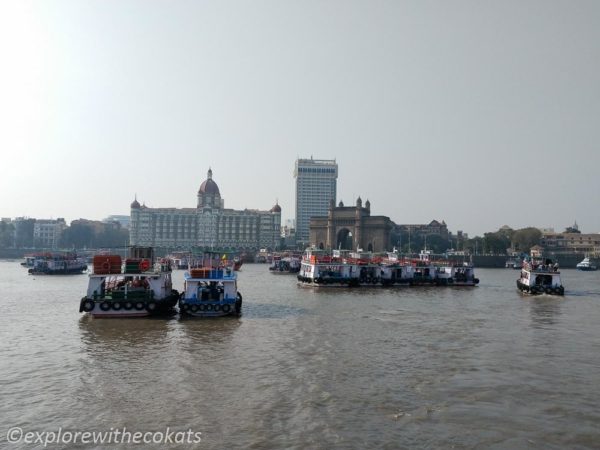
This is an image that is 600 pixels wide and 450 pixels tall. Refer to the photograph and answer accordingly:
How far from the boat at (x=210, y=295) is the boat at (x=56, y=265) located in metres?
54.9

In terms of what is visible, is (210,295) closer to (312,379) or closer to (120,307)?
(120,307)

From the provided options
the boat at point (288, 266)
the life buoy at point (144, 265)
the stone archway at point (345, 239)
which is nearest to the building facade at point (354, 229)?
the stone archway at point (345, 239)

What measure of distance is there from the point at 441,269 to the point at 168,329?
138 feet

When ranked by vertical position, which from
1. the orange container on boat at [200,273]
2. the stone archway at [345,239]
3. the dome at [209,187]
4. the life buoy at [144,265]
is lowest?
the orange container on boat at [200,273]

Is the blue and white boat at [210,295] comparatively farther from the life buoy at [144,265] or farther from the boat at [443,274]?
the boat at [443,274]

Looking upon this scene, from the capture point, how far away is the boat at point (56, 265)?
81000 mm

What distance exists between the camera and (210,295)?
3416cm

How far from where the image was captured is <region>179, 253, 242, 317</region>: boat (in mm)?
33188

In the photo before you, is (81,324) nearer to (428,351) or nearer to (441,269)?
(428,351)

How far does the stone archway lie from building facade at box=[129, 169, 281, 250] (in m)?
22.2

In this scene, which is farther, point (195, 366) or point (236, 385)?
point (195, 366)

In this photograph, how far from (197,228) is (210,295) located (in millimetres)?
139749

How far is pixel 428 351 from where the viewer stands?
2384 centimetres

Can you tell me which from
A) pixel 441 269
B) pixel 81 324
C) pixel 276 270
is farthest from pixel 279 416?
pixel 276 270
